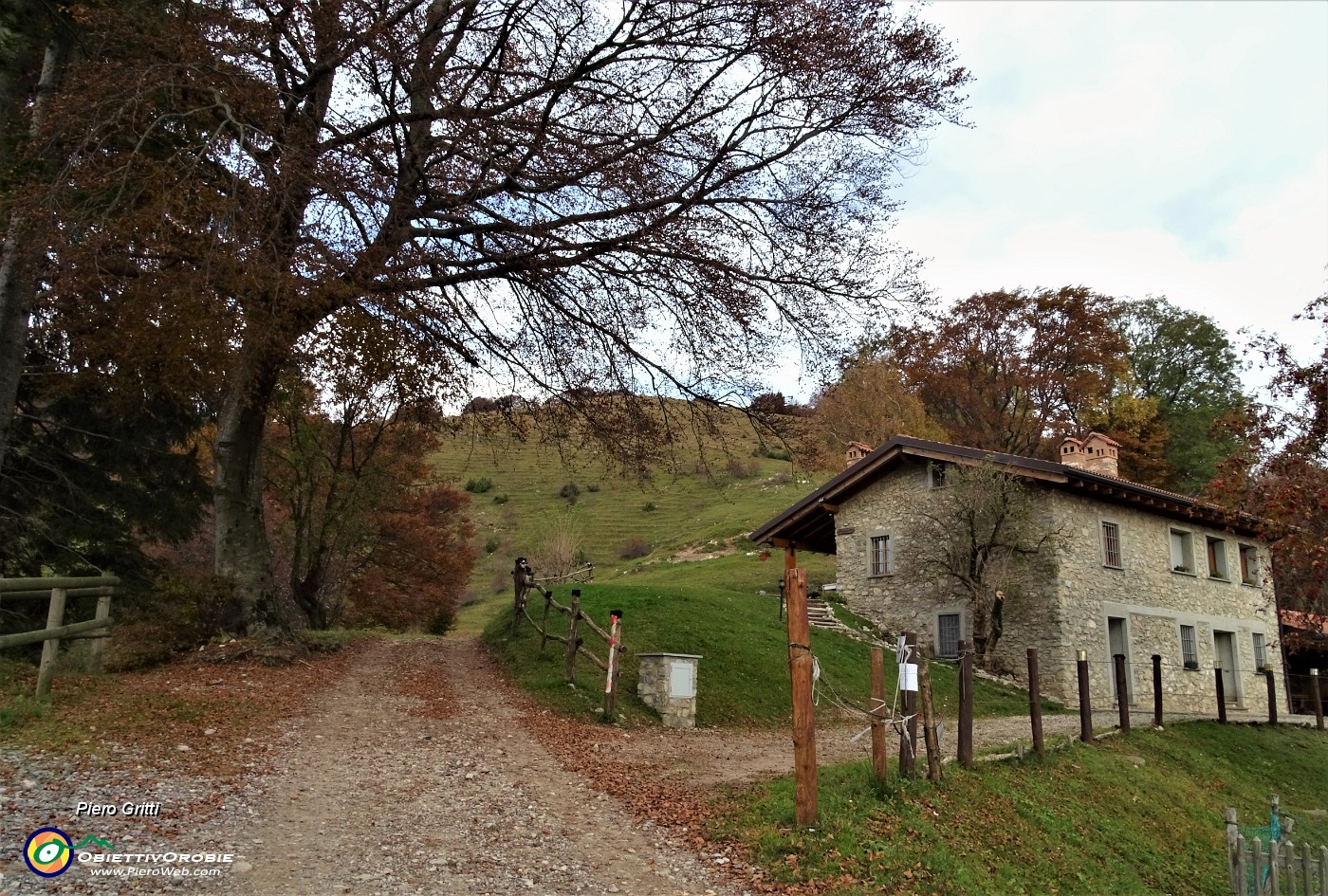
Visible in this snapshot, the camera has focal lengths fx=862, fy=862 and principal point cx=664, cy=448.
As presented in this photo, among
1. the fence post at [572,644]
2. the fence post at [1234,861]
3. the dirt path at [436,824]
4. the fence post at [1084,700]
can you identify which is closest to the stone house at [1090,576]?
the fence post at [1084,700]

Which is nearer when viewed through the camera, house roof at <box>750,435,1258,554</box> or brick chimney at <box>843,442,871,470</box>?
house roof at <box>750,435,1258,554</box>

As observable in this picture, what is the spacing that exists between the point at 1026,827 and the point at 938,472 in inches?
599

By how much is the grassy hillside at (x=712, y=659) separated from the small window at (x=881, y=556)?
1.63 m

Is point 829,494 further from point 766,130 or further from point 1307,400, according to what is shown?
point 766,130

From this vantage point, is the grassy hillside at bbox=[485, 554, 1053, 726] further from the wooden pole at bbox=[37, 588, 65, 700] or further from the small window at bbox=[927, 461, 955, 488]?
the wooden pole at bbox=[37, 588, 65, 700]

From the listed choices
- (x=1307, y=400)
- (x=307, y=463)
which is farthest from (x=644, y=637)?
(x=1307, y=400)

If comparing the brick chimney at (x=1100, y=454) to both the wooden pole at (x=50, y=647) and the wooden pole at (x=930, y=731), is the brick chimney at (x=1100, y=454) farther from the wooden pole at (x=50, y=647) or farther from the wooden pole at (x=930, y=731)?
the wooden pole at (x=50, y=647)

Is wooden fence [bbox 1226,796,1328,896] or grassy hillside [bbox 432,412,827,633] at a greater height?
grassy hillside [bbox 432,412,827,633]

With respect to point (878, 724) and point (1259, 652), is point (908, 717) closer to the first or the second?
point (878, 724)

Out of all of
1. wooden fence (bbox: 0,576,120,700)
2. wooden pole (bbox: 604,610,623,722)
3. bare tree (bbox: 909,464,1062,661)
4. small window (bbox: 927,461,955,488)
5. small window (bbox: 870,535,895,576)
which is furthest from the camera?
small window (bbox: 870,535,895,576)

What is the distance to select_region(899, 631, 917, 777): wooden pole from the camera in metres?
7.39

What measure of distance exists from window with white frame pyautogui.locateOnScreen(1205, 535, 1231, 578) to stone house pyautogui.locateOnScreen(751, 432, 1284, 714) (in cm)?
3

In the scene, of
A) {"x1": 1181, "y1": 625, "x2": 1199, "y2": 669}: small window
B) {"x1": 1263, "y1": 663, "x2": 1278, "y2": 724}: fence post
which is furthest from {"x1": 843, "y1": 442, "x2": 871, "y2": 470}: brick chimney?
{"x1": 1263, "y1": 663, "x2": 1278, "y2": 724}: fence post

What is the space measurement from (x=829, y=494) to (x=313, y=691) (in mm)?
17136
